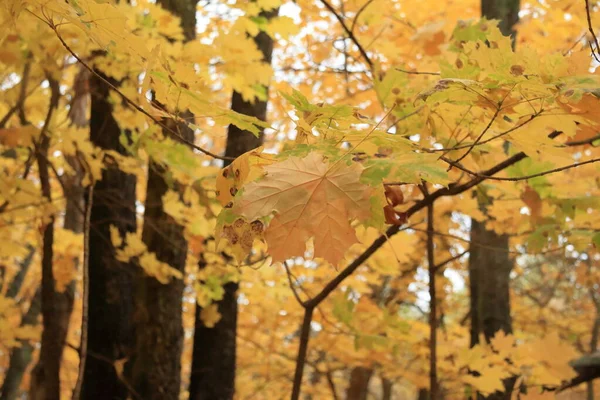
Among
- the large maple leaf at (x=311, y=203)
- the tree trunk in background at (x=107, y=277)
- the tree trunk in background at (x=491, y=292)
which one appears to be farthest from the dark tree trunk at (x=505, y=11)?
the large maple leaf at (x=311, y=203)

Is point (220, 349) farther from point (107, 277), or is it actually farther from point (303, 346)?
point (303, 346)

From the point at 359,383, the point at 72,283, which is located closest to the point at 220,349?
the point at 72,283

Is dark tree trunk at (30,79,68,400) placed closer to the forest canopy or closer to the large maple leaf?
the forest canopy

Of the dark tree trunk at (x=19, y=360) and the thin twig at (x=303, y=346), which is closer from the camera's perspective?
the thin twig at (x=303, y=346)

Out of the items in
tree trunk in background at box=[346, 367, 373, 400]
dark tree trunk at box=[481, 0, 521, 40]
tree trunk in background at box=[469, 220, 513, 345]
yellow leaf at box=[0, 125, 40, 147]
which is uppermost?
dark tree trunk at box=[481, 0, 521, 40]

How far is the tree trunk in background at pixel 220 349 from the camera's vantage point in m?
3.24

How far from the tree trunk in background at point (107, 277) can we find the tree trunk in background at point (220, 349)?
0.58 meters

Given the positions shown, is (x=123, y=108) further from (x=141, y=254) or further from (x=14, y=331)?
(x=14, y=331)

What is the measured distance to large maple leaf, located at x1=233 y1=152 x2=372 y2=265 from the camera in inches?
31.6

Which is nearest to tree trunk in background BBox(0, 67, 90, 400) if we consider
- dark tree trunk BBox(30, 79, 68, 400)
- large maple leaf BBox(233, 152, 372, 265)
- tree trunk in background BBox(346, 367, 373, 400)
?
dark tree trunk BBox(30, 79, 68, 400)

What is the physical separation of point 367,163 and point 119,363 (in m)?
1.87

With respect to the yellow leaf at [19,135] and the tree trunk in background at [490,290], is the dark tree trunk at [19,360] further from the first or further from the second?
the tree trunk in background at [490,290]

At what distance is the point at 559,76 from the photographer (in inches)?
34.3

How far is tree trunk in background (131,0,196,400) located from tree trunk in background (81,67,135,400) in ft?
0.60
